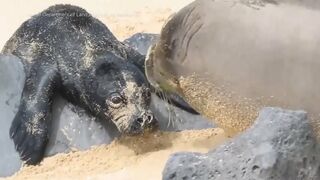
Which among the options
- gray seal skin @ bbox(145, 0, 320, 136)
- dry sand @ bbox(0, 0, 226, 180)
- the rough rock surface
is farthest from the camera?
dry sand @ bbox(0, 0, 226, 180)

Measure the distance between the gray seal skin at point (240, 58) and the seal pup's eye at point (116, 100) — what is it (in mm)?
208

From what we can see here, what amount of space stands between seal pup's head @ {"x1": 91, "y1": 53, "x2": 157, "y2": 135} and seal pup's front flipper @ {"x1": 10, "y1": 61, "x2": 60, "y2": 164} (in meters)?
0.18

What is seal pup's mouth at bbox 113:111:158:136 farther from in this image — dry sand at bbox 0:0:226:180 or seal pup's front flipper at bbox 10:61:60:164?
seal pup's front flipper at bbox 10:61:60:164

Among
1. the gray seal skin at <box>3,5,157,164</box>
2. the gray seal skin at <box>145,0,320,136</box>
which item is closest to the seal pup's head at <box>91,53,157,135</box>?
the gray seal skin at <box>3,5,157,164</box>

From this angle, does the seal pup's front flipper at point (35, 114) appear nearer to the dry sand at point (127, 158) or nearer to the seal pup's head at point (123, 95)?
the dry sand at point (127, 158)

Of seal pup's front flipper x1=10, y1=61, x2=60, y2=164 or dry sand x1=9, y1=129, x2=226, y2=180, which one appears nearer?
dry sand x1=9, y1=129, x2=226, y2=180

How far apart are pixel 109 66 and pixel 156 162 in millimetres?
424

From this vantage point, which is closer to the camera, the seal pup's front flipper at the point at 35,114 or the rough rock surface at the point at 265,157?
the rough rock surface at the point at 265,157

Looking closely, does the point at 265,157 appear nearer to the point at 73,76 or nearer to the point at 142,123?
the point at 142,123

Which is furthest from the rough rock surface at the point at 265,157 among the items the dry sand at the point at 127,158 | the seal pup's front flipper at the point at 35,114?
the seal pup's front flipper at the point at 35,114

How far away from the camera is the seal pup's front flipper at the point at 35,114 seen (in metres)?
2.98

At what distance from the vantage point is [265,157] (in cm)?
191

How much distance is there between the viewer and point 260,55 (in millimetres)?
2449

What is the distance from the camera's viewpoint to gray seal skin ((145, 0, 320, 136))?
7.70ft
